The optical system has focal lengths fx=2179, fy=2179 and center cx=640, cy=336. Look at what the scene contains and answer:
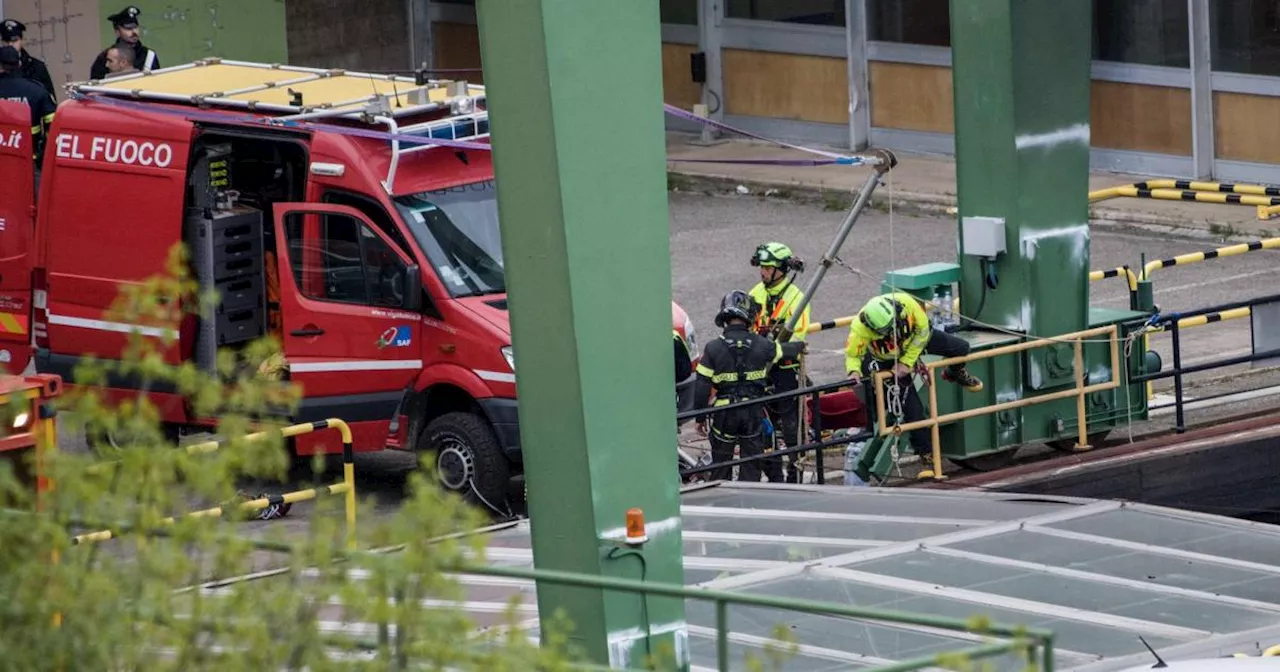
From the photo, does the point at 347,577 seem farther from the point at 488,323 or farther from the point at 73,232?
the point at 73,232

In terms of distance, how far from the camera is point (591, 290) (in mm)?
8477

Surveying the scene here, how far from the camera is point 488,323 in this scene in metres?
14.7

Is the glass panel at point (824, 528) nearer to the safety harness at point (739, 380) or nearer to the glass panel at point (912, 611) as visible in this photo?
the glass panel at point (912, 611)

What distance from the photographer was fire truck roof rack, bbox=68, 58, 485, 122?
15.5 metres

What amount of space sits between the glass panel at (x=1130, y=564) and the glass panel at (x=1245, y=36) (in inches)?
604

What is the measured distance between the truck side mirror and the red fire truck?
1 cm

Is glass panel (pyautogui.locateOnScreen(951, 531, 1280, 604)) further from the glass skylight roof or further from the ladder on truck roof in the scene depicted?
A: the ladder on truck roof

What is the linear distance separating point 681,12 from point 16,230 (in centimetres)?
1564

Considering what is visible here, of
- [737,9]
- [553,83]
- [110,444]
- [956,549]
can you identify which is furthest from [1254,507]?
[737,9]

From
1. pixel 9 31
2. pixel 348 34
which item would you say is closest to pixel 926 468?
pixel 9 31

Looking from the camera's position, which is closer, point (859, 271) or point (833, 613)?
point (833, 613)

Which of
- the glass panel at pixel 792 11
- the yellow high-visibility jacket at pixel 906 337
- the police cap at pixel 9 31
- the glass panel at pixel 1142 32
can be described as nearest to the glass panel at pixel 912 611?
the yellow high-visibility jacket at pixel 906 337

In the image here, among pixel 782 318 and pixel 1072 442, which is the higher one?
pixel 782 318

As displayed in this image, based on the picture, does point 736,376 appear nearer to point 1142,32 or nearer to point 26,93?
point 26,93
